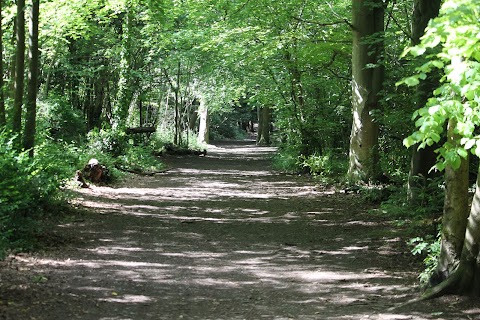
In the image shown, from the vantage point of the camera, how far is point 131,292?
638 cm

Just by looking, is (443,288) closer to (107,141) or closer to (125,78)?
(107,141)

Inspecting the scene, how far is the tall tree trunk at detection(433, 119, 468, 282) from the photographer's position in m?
6.07

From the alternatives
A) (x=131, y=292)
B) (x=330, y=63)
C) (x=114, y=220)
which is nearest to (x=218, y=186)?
(x=330, y=63)

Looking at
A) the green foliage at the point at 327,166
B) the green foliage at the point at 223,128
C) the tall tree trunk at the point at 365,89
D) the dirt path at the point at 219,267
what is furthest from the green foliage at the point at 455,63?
the green foliage at the point at 223,128

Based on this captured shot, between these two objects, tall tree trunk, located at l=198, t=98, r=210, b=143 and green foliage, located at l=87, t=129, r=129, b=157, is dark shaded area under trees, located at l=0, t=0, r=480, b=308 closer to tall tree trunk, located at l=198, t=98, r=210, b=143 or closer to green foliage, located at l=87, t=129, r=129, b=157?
green foliage, located at l=87, t=129, r=129, b=157

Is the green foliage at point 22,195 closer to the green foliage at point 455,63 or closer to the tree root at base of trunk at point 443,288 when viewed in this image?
the tree root at base of trunk at point 443,288

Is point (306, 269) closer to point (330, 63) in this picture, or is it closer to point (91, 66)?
point (330, 63)

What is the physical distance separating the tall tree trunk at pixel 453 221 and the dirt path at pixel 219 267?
0.44 meters

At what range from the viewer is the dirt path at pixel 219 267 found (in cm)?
580

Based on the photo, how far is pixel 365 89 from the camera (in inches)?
585

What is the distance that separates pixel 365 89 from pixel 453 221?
9128mm

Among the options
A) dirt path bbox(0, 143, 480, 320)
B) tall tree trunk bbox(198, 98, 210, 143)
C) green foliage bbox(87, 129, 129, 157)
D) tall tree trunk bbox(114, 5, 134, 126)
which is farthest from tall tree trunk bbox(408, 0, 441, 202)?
tall tree trunk bbox(198, 98, 210, 143)

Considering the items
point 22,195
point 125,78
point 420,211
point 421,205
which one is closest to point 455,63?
point 420,211

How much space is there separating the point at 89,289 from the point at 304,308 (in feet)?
8.04
